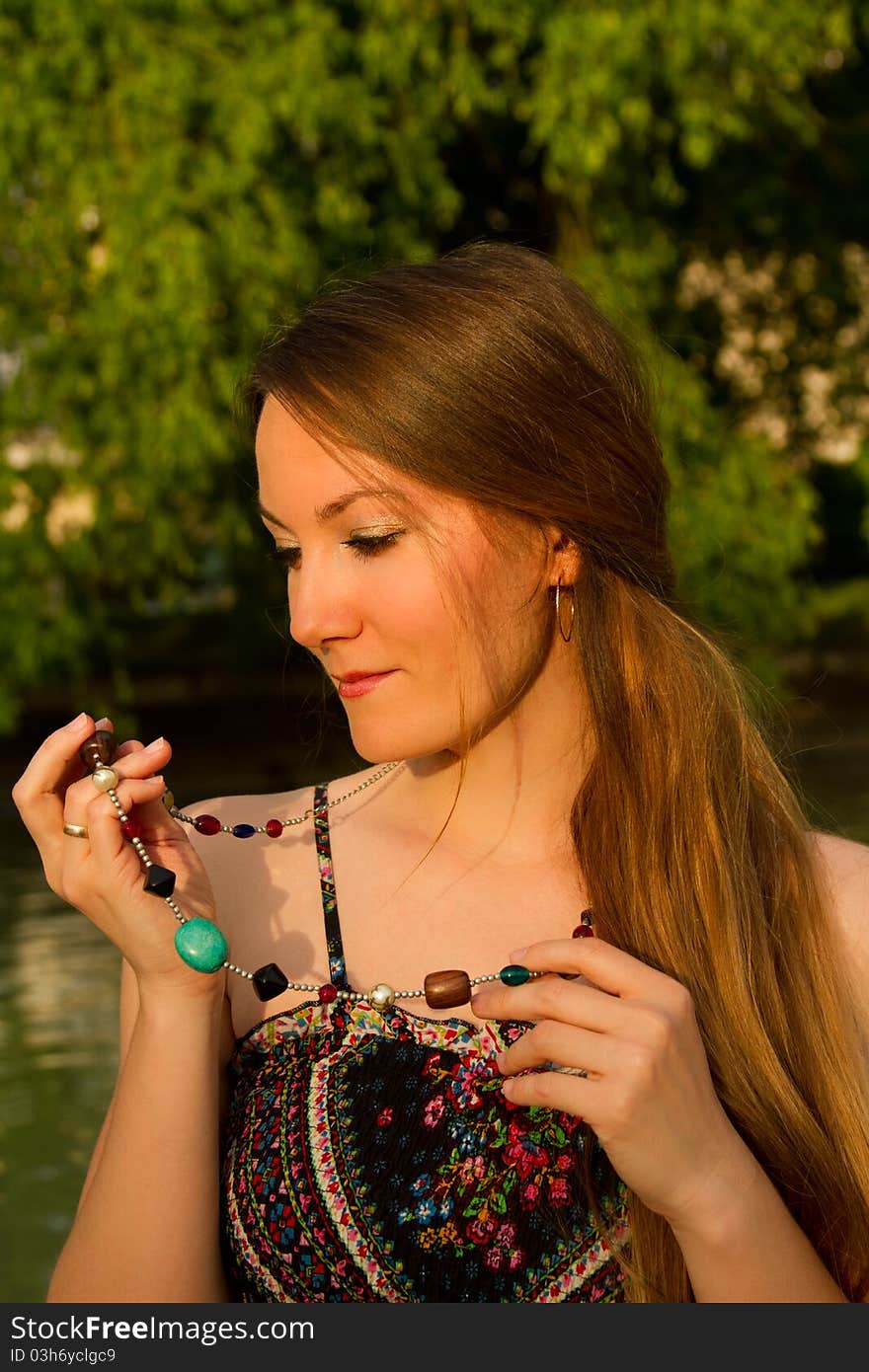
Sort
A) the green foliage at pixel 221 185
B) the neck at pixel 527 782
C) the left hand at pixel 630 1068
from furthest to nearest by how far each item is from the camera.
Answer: the green foliage at pixel 221 185 < the neck at pixel 527 782 < the left hand at pixel 630 1068

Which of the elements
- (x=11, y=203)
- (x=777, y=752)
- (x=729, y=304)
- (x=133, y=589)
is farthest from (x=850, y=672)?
(x=777, y=752)

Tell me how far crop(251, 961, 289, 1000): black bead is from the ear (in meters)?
0.62

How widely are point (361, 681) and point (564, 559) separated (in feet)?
1.12

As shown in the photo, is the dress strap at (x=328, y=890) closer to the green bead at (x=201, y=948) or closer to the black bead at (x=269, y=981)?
the black bead at (x=269, y=981)

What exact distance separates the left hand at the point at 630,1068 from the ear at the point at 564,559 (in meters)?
0.62

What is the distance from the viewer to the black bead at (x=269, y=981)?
2125 mm

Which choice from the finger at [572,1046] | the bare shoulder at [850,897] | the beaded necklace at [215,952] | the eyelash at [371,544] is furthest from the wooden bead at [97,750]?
the bare shoulder at [850,897]

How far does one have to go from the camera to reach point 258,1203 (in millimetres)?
2139

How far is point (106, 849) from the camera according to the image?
1992 mm

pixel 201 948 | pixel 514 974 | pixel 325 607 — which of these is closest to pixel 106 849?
pixel 201 948

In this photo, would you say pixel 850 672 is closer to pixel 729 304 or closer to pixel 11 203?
pixel 729 304

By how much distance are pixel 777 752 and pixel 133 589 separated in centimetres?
700

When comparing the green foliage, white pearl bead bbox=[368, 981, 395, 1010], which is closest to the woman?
white pearl bead bbox=[368, 981, 395, 1010]

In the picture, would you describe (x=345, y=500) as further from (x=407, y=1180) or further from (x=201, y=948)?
(x=407, y=1180)
